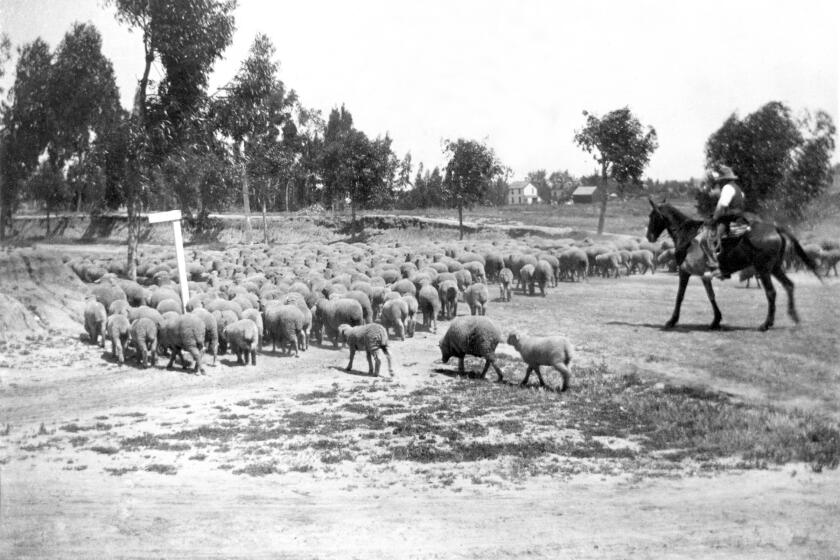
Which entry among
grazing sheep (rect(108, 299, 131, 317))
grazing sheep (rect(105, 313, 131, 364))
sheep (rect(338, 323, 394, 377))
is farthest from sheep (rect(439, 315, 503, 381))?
grazing sheep (rect(108, 299, 131, 317))

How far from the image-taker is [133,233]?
2103 centimetres

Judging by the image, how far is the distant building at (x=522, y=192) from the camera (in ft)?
165

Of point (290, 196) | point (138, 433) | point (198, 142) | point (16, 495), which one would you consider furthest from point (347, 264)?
point (16, 495)

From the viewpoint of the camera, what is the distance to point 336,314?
14.8 m

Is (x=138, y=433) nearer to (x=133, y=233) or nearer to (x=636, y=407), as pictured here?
(x=636, y=407)

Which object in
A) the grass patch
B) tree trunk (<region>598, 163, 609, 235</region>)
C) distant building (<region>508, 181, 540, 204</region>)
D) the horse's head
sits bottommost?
the grass patch

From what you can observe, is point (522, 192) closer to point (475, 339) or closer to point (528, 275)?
point (528, 275)

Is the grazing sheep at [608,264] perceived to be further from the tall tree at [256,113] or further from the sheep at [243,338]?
the sheep at [243,338]

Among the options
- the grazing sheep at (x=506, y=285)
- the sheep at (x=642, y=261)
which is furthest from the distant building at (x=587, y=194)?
the grazing sheep at (x=506, y=285)

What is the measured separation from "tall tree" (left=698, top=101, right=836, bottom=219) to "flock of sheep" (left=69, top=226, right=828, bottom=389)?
13.1 ft

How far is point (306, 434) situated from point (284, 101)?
287 inches

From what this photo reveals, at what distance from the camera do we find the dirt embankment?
14.3 m

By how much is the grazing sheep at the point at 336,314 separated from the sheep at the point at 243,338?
7.56 feet

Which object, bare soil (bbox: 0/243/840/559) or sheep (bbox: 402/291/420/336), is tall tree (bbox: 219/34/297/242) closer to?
sheep (bbox: 402/291/420/336)
